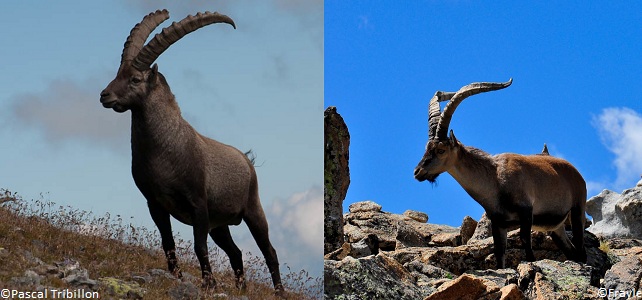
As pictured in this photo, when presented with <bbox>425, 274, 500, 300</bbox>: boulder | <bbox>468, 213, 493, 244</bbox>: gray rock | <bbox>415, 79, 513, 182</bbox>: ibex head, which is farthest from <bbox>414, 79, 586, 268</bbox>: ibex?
<bbox>425, 274, 500, 300</bbox>: boulder

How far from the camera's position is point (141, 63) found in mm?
13297

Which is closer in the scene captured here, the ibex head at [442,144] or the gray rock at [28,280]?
the gray rock at [28,280]

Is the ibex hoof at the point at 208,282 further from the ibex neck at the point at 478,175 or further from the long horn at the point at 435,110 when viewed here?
the long horn at the point at 435,110

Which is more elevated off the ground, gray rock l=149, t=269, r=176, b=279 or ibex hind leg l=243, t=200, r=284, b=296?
ibex hind leg l=243, t=200, r=284, b=296

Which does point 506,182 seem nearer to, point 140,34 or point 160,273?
point 160,273

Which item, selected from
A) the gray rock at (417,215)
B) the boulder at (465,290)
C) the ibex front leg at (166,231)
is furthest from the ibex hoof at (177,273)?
the gray rock at (417,215)

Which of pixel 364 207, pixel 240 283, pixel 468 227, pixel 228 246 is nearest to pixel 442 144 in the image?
pixel 468 227

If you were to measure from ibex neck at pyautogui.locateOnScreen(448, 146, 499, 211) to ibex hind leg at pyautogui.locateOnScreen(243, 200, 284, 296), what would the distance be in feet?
15.9

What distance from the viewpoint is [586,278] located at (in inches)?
483

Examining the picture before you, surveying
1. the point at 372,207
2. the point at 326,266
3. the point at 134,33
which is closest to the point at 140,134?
the point at 134,33

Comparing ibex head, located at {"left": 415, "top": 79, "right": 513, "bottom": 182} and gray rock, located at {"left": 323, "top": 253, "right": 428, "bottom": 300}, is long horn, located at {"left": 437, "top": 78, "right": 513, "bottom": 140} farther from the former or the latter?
gray rock, located at {"left": 323, "top": 253, "right": 428, "bottom": 300}

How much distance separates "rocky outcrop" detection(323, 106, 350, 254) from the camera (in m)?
14.5

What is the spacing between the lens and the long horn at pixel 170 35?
43.7ft

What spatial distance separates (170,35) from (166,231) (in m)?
3.09
